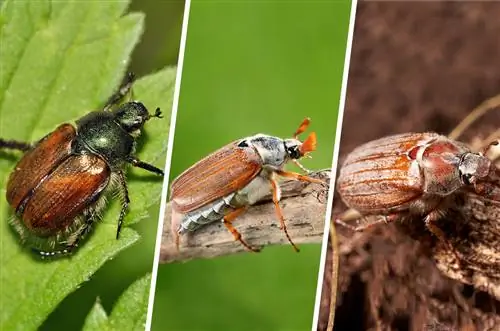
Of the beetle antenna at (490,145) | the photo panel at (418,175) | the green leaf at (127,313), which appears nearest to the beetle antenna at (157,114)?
the green leaf at (127,313)

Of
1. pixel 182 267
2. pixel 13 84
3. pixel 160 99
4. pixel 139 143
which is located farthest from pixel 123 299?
pixel 13 84

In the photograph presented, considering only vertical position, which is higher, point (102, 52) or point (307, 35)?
point (307, 35)

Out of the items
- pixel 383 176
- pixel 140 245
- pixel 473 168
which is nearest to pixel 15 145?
pixel 140 245

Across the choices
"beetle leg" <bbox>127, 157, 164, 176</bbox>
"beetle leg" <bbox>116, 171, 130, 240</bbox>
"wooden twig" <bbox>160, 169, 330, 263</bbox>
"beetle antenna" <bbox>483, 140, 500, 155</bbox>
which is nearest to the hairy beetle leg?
"beetle antenna" <bbox>483, 140, 500, 155</bbox>

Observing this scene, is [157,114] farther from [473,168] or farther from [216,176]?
[473,168]

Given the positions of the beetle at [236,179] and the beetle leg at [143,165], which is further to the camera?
the beetle leg at [143,165]

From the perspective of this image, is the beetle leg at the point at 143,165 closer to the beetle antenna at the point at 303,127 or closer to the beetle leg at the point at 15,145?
the beetle leg at the point at 15,145

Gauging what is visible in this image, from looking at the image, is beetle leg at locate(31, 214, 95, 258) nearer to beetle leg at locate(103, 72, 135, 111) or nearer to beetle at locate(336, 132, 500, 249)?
beetle leg at locate(103, 72, 135, 111)

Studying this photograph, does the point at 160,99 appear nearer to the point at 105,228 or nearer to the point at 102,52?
the point at 102,52
